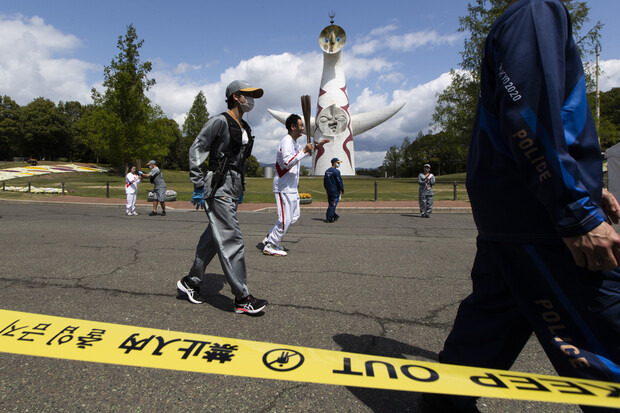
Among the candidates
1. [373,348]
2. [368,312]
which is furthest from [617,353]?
[368,312]

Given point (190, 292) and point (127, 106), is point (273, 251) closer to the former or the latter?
point (190, 292)

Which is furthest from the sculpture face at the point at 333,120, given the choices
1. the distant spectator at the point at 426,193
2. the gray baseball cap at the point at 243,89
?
the gray baseball cap at the point at 243,89

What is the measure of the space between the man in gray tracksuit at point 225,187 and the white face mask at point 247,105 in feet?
0.08

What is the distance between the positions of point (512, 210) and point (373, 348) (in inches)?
59.3

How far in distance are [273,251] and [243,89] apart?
285cm

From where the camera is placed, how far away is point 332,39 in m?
37.8

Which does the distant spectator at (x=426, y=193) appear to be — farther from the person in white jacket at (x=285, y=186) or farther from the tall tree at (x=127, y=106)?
the tall tree at (x=127, y=106)

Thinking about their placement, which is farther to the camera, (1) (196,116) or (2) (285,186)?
(1) (196,116)

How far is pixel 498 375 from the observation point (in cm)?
142

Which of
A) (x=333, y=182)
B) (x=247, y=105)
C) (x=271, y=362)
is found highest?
(x=247, y=105)

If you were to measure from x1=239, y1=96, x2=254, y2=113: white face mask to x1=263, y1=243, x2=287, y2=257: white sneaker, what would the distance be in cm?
267

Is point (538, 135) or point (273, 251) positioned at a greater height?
point (538, 135)

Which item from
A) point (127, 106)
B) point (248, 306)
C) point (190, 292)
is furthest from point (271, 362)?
point (127, 106)

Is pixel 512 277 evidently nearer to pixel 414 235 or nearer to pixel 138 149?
pixel 414 235
